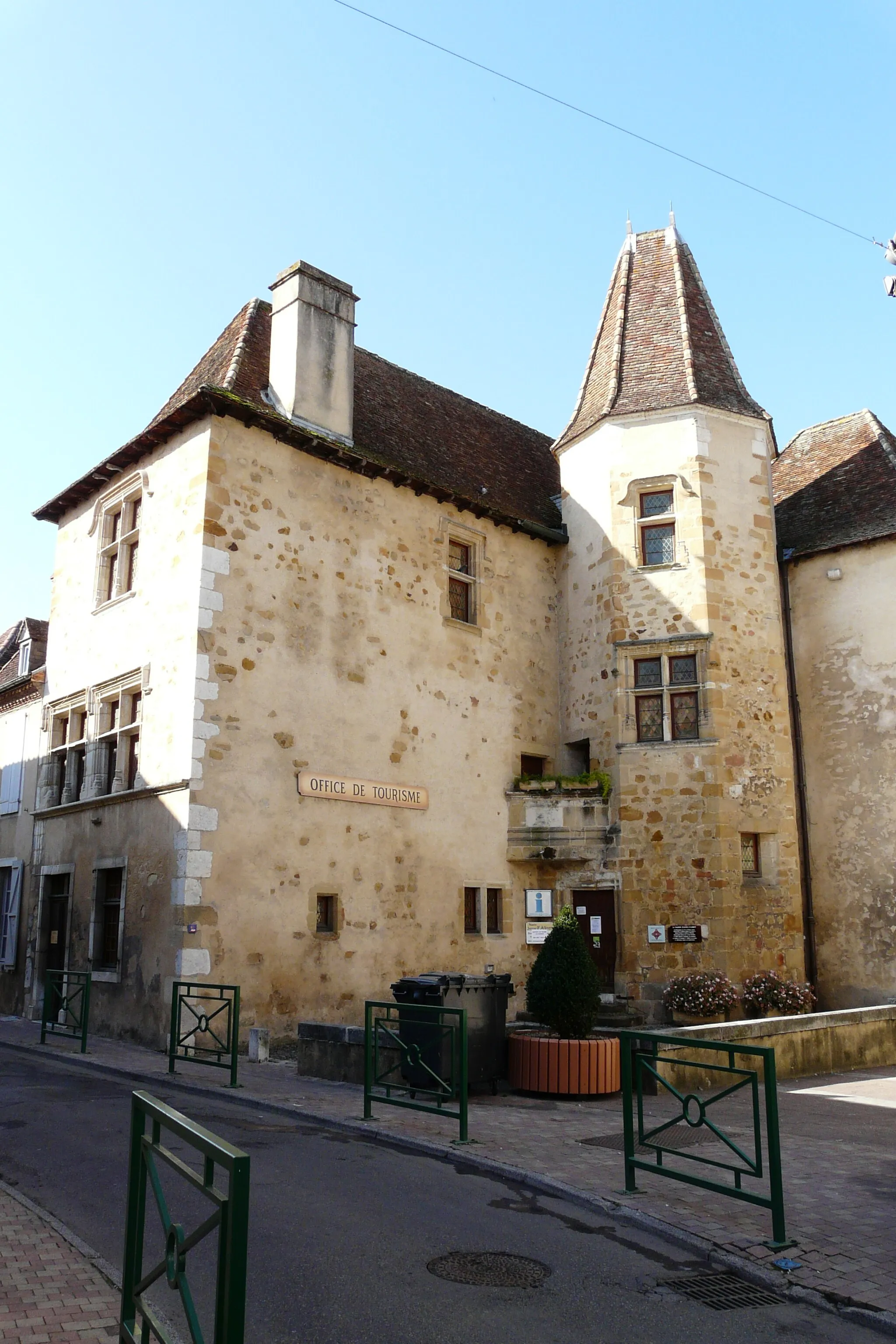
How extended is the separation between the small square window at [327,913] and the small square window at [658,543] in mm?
7710

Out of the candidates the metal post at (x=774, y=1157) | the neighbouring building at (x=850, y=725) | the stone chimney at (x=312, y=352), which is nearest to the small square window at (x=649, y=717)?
the neighbouring building at (x=850, y=725)

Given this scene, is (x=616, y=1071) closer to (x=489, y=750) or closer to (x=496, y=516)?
(x=489, y=750)

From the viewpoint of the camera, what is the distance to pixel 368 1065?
8.91m

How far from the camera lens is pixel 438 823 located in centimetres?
1661

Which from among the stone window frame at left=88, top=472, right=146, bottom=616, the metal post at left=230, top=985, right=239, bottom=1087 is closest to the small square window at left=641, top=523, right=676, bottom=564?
the stone window frame at left=88, top=472, right=146, bottom=616

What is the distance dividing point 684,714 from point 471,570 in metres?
4.38

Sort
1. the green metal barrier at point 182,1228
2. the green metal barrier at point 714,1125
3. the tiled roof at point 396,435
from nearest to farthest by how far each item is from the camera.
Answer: the green metal barrier at point 182,1228 < the green metal barrier at point 714,1125 < the tiled roof at point 396,435

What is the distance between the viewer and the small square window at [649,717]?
1727 cm

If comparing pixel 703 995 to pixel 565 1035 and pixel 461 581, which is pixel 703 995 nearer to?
pixel 565 1035

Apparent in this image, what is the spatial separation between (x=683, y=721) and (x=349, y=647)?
→ 5516mm

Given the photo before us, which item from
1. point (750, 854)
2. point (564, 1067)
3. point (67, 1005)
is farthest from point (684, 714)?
point (67, 1005)

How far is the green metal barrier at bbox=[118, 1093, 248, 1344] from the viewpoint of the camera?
2.72m

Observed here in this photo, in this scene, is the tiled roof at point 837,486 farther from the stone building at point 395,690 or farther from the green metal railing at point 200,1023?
the green metal railing at point 200,1023

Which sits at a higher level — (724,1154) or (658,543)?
(658,543)
